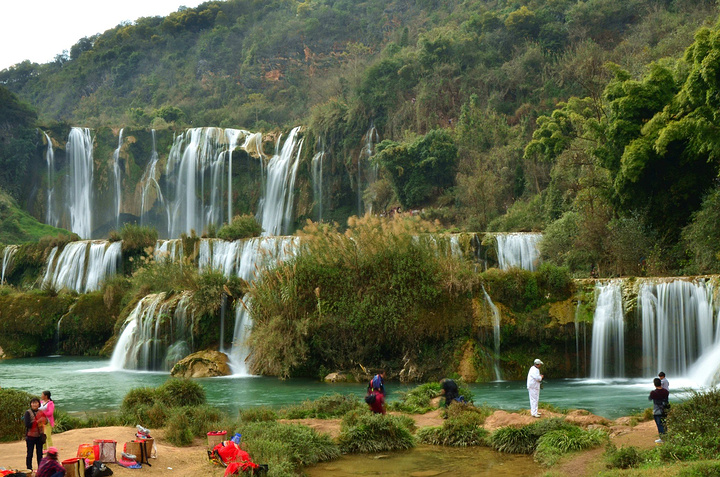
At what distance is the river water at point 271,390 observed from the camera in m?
16.9

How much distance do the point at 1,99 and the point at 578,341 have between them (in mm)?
51434

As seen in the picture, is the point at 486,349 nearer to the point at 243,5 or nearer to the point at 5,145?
the point at 5,145

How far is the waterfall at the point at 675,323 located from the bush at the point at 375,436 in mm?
10770

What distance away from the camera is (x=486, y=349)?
21891 millimetres

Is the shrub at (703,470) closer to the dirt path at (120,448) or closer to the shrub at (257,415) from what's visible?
the dirt path at (120,448)

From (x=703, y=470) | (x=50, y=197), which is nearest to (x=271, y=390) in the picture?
(x=703, y=470)

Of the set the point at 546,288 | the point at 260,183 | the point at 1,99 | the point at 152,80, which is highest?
the point at 152,80

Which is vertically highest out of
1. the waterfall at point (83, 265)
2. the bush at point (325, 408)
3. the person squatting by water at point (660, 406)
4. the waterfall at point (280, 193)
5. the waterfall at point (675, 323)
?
the waterfall at point (280, 193)

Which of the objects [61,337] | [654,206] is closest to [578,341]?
[654,206]

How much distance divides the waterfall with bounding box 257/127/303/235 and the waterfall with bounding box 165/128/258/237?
2901 millimetres

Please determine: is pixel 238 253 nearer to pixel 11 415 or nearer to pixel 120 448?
pixel 11 415

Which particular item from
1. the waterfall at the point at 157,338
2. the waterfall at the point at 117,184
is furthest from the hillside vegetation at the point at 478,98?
the waterfall at the point at 157,338

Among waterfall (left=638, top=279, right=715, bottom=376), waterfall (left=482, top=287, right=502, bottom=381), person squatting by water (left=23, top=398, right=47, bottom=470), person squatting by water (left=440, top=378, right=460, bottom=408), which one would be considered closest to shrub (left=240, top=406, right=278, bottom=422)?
person squatting by water (left=440, top=378, right=460, bottom=408)

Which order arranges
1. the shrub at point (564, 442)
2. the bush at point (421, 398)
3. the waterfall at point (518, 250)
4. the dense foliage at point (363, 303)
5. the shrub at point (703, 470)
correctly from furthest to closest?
the waterfall at point (518, 250) < the dense foliage at point (363, 303) < the bush at point (421, 398) < the shrub at point (564, 442) < the shrub at point (703, 470)
